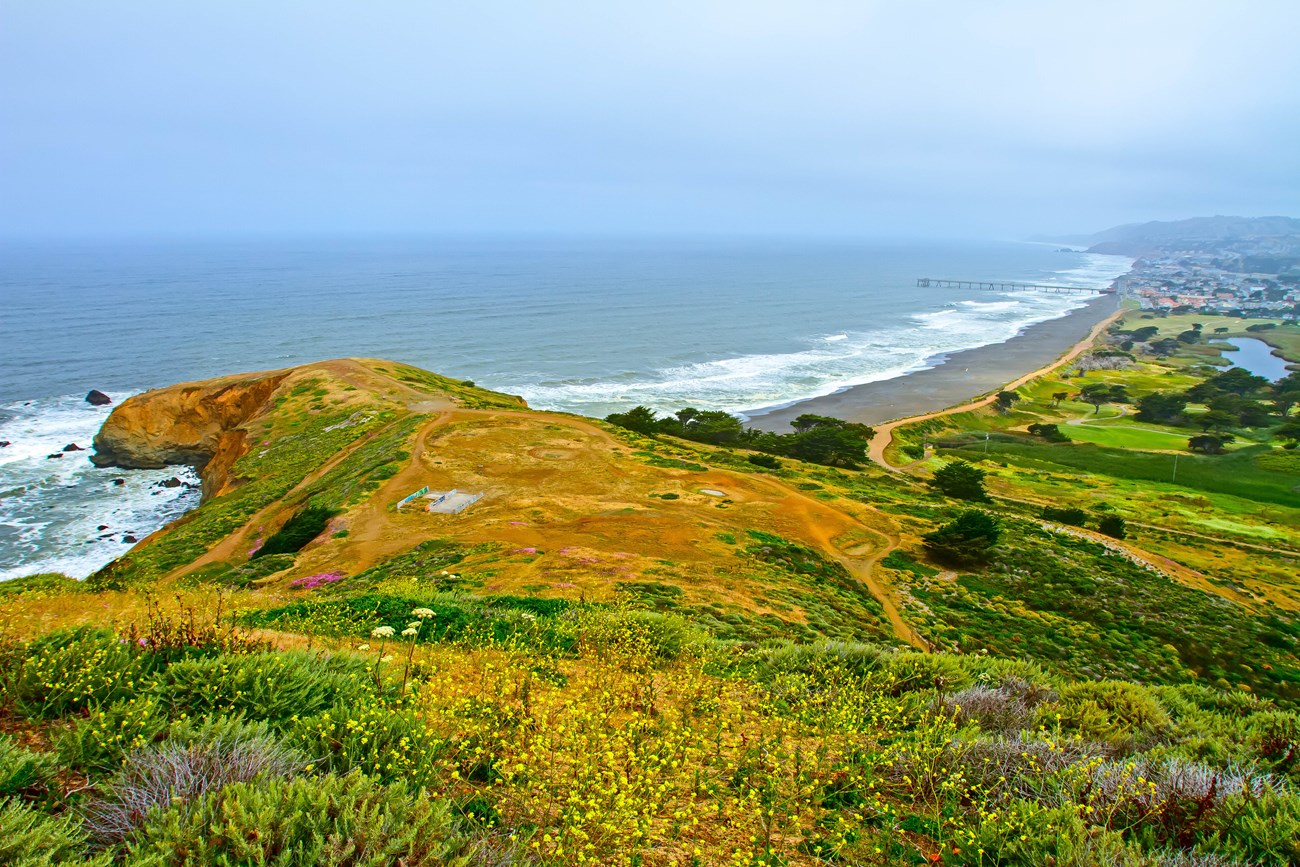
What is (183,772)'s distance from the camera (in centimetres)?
486

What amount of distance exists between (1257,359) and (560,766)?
143m

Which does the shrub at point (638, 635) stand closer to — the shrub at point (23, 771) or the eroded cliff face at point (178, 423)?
the shrub at point (23, 771)

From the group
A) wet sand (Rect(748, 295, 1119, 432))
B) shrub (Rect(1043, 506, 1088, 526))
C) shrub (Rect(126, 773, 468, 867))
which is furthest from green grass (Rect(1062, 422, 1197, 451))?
shrub (Rect(126, 773, 468, 867))

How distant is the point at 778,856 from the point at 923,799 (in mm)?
1924

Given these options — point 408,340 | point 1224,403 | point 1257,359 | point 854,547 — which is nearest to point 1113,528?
point 854,547

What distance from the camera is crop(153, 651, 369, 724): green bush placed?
6.38 metres

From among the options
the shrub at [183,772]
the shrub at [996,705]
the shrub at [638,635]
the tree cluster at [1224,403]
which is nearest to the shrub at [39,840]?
the shrub at [183,772]

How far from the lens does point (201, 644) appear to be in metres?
7.67

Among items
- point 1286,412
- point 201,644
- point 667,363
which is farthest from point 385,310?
point 1286,412

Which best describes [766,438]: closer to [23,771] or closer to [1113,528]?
[1113,528]

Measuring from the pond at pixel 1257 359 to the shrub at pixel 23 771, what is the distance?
127 meters

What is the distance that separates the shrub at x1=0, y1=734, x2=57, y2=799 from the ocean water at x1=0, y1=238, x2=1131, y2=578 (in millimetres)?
35645

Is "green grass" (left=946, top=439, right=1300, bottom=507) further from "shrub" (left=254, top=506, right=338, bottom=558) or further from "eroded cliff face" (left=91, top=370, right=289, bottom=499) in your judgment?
"eroded cliff face" (left=91, top=370, right=289, bottom=499)

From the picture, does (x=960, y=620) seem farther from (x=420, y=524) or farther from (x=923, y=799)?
(x=420, y=524)
